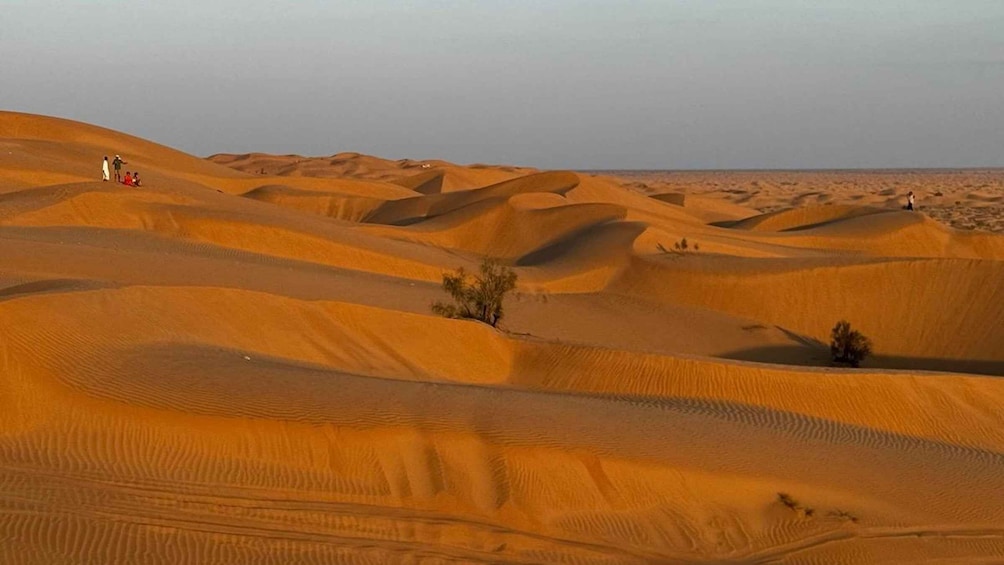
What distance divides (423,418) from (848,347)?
46.3ft

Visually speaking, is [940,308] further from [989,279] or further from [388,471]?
[388,471]

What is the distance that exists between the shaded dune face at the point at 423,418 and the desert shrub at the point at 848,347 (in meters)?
0.43

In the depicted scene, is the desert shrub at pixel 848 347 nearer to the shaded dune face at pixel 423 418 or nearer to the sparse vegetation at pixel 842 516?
the shaded dune face at pixel 423 418

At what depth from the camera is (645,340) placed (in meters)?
22.0

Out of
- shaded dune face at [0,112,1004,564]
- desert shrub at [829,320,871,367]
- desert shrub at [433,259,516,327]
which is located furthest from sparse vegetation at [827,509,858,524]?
desert shrub at [829,320,871,367]

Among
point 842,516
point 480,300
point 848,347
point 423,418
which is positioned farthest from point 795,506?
point 848,347

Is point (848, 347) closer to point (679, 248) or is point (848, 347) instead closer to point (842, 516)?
point (679, 248)

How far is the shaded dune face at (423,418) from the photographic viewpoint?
25.8 ft

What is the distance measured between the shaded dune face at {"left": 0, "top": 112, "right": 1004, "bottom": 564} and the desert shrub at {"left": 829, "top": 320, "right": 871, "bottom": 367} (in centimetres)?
43

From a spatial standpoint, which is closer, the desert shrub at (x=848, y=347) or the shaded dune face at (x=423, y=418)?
the shaded dune face at (x=423, y=418)

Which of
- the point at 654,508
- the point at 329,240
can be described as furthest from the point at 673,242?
the point at 654,508

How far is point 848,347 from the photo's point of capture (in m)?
21.9

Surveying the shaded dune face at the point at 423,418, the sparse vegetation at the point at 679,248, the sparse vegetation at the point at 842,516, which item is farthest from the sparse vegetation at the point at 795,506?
the sparse vegetation at the point at 679,248

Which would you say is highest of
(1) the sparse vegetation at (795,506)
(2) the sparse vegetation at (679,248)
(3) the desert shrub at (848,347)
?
(2) the sparse vegetation at (679,248)
